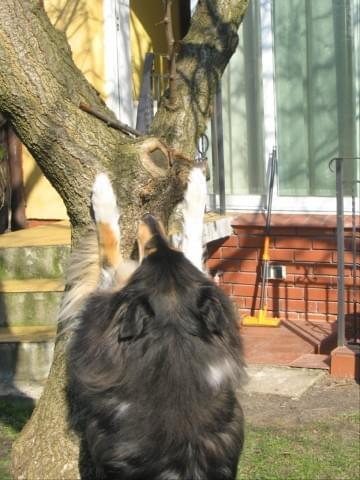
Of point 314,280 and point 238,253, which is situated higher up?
point 238,253

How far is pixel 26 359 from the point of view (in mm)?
7148

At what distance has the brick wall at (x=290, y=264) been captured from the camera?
8344 mm

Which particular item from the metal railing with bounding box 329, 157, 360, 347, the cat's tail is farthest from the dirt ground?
the cat's tail

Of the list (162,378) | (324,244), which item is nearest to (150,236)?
(162,378)

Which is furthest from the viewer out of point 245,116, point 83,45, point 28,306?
point 83,45

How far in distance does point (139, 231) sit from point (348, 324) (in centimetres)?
478

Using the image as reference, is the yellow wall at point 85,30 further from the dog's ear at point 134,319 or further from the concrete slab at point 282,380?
the dog's ear at point 134,319

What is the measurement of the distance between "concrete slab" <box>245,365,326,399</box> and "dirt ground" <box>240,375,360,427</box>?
70mm

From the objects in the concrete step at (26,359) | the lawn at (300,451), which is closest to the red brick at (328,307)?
the lawn at (300,451)

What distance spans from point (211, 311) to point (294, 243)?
5.40 metres

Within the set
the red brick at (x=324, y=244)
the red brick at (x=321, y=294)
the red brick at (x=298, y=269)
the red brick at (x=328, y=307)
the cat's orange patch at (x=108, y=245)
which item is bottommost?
the red brick at (x=328, y=307)

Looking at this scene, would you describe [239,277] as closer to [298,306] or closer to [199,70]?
[298,306]

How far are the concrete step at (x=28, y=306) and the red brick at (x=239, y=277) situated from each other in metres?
2.01

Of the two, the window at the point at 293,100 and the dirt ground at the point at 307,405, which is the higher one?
the window at the point at 293,100
